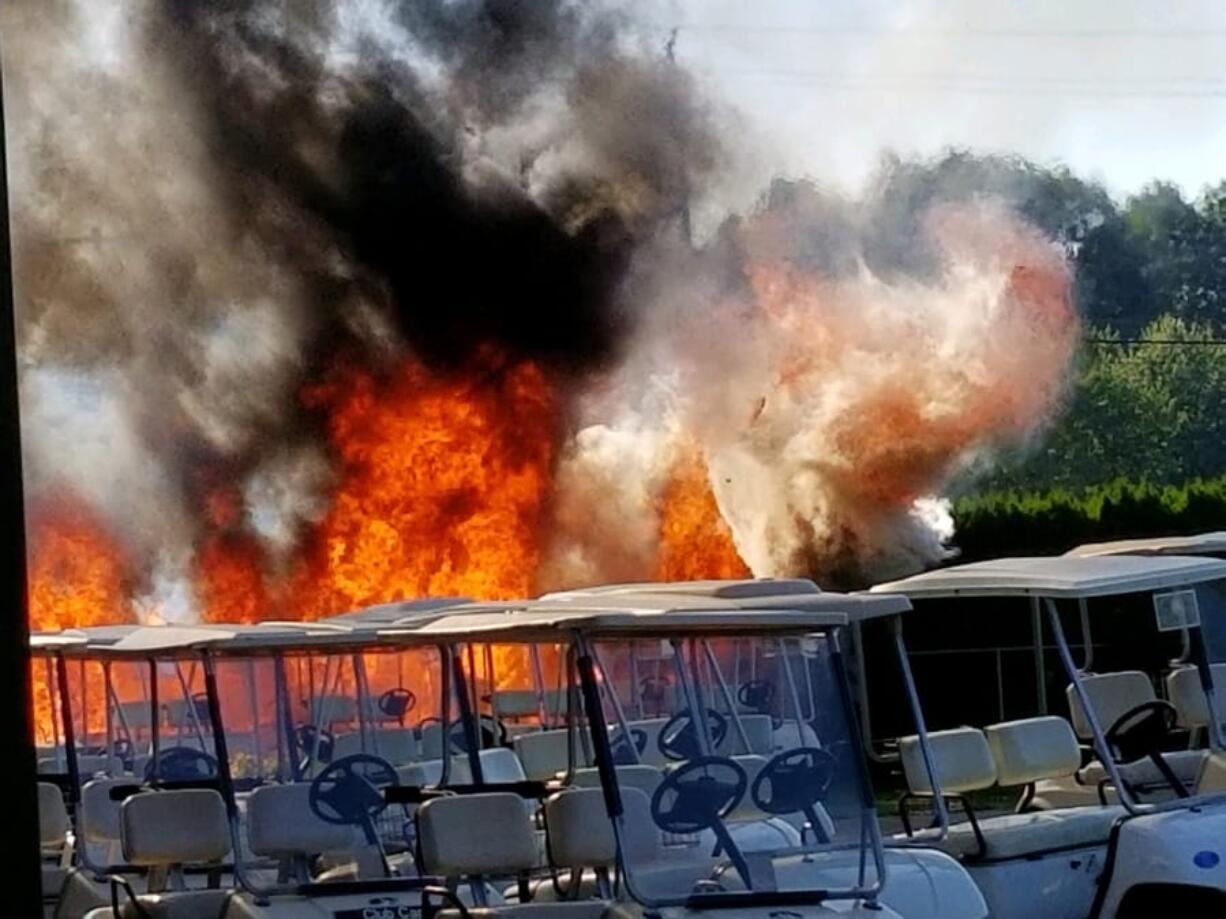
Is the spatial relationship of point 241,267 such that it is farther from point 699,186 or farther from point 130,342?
point 699,186

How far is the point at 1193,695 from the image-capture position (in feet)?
38.0

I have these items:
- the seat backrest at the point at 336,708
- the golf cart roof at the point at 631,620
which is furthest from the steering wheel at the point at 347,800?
the seat backrest at the point at 336,708

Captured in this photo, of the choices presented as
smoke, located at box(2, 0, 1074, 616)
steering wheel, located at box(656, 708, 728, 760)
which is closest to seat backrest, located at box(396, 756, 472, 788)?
steering wheel, located at box(656, 708, 728, 760)

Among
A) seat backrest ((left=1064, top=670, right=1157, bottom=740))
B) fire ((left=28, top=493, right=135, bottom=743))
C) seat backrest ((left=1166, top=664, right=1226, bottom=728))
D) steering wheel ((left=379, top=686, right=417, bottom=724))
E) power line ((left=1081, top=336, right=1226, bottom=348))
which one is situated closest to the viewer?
seat backrest ((left=1166, top=664, right=1226, bottom=728))

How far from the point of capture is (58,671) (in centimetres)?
1116

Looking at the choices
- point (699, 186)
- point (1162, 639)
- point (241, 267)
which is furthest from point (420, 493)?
point (1162, 639)

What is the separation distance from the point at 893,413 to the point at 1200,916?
13.9 m

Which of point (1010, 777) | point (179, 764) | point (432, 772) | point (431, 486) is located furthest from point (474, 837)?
point (431, 486)

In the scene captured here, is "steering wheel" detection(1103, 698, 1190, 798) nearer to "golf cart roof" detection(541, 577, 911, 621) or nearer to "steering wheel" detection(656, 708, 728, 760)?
"golf cart roof" detection(541, 577, 911, 621)

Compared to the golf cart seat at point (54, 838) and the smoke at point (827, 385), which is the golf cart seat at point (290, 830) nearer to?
the golf cart seat at point (54, 838)

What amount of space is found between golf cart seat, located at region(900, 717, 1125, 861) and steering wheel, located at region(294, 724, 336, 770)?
275 cm

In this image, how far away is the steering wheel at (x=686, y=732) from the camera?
32.3 ft

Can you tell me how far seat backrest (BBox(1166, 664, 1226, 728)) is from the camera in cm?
1155

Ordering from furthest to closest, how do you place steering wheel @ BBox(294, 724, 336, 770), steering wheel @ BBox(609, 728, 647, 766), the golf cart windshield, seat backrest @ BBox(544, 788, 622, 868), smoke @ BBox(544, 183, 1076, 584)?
smoke @ BBox(544, 183, 1076, 584)
steering wheel @ BBox(294, 724, 336, 770)
steering wheel @ BBox(609, 728, 647, 766)
seat backrest @ BBox(544, 788, 622, 868)
the golf cart windshield
